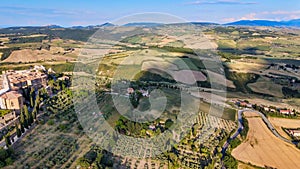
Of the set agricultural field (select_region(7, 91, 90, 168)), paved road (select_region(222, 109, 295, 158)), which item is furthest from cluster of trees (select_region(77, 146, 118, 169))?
paved road (select_region(222, 109, 295, 158))

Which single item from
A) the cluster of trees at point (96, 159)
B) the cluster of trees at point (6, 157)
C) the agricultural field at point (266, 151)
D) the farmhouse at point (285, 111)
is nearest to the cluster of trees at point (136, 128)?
the cluster of trees at point (96, 159)

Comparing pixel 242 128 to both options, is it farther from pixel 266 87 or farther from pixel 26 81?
pixel 26 81

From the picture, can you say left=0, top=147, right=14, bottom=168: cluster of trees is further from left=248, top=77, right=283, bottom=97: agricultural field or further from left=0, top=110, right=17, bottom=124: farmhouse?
left=248, top=77, right=283, bottom=97: agricultural field

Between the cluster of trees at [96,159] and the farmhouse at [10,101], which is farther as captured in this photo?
the farmhouse at [10,101]

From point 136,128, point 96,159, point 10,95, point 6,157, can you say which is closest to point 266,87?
point 136,128

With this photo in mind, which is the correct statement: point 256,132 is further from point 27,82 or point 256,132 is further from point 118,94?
point 27,82

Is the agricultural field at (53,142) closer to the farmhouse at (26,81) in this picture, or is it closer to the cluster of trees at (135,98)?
the cluster of trees at (135,98)

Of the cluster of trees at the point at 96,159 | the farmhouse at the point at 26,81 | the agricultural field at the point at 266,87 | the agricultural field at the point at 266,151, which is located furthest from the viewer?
the agricultural field at the point at 266,87

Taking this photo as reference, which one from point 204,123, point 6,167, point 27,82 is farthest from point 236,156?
→ point 27,82

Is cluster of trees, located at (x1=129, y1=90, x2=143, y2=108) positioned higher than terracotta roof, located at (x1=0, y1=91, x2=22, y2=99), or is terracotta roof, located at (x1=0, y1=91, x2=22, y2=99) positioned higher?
terracotta roof, located at (x1=0, y1=91, x2=22, y2=99)
